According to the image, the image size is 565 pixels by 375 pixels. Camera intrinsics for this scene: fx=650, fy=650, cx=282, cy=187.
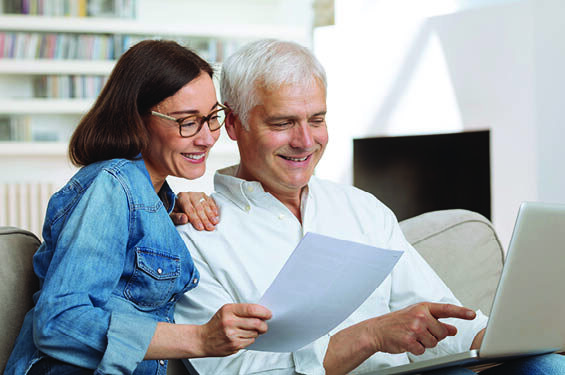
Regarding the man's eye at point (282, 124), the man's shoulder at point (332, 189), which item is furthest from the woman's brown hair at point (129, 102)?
the man's shoulder at point (332, 189)

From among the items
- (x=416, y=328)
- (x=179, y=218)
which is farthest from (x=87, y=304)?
(x=416, y=328)

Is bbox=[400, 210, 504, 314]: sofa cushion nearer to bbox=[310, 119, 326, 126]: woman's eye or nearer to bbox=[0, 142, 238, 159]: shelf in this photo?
bbox=[310, 119, 326, 126]: woman's eye

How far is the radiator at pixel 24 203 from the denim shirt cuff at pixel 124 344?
4015 millimetres

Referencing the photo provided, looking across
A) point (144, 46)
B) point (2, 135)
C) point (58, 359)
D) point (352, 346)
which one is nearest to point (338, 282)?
point (352, 346)

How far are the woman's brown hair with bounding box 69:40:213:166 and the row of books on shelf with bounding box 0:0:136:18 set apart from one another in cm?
378

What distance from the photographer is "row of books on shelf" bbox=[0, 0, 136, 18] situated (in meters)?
4.71

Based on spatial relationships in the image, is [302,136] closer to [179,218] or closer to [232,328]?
[179,218]

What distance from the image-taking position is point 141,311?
1.18m

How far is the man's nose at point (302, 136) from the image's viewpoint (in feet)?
5.00

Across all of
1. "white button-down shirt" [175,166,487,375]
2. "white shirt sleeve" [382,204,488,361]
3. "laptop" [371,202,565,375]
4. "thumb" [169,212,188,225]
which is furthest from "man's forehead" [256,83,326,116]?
"laptop" [371,202,565,375]

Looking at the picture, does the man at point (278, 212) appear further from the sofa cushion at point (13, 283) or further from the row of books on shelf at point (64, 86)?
the row of books on shelf at point (64, 86)

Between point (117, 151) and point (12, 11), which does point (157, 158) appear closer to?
point (117, 151)

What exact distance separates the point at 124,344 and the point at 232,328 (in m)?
0.17

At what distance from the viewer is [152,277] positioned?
1162 millimetres
